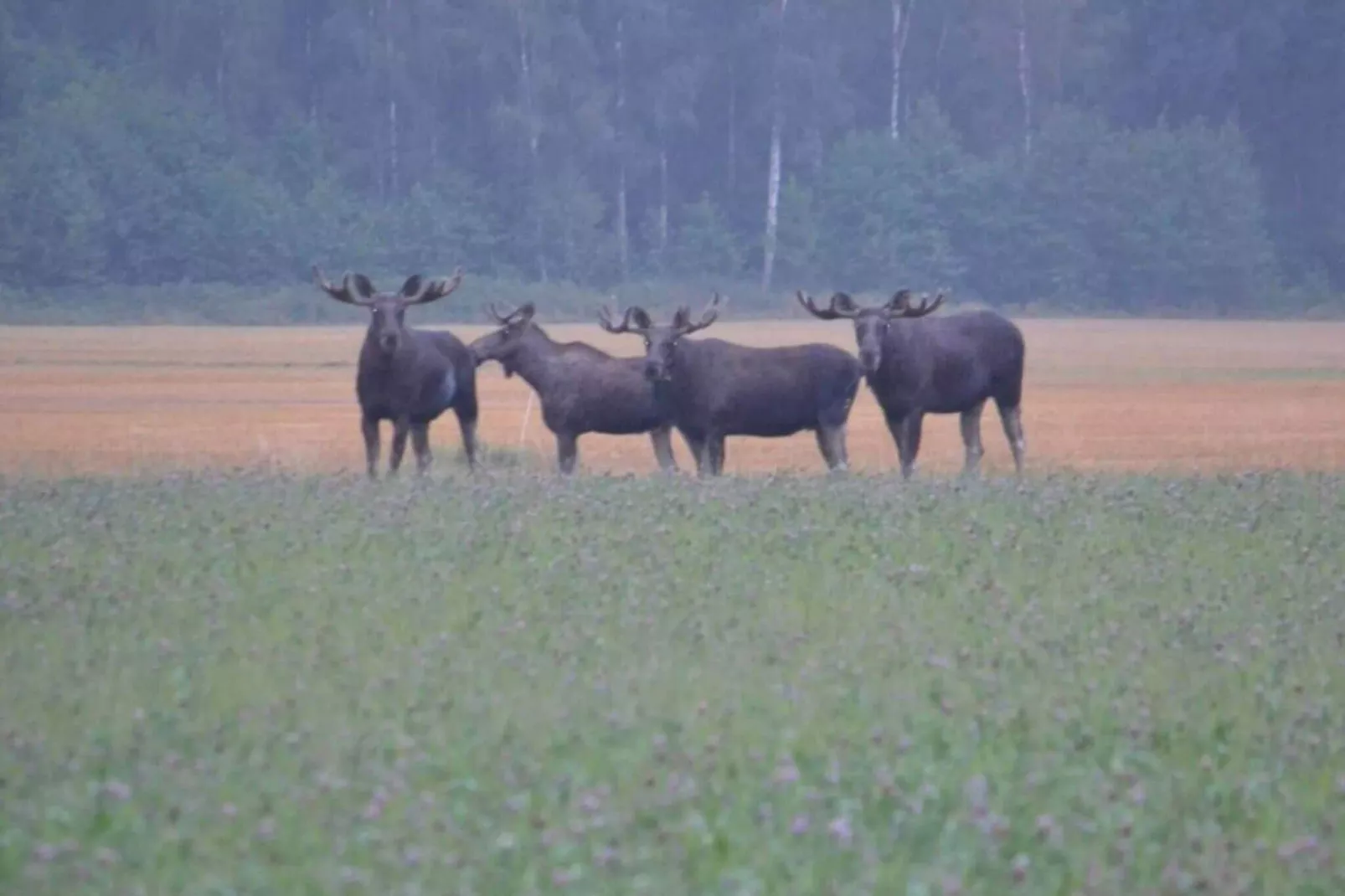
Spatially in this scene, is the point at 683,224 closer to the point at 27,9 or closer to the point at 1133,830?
the point at 27,9

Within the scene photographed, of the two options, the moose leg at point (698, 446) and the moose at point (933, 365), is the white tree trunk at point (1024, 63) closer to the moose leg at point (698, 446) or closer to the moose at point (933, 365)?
the moose at point (933, 365)

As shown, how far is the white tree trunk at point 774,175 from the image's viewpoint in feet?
253

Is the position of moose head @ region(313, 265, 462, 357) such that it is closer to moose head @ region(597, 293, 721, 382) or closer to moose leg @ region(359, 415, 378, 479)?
moose leg @ region(359, 415, 378, 479)

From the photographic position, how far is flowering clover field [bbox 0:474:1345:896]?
7.77 meters

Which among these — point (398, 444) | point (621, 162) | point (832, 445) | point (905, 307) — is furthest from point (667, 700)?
point (621, 162)

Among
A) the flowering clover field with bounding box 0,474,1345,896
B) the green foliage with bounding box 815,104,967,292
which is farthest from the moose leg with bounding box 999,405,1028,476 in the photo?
the green foliage with bounding box 815,104,967,292

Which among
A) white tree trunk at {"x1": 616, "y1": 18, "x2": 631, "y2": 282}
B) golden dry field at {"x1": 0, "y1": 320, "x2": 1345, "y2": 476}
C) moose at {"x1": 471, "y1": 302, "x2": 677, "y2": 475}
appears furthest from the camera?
white tree trunk at {"x1": 616, "y1": 18, "x2": 631, "y2": 282}

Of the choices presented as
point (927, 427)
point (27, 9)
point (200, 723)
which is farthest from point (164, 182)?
point (200, 723)

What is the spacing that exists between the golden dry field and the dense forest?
19.1 m

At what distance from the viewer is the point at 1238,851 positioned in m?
7.96

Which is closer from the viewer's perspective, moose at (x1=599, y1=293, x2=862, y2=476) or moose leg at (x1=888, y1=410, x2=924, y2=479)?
moose leg at (x1=888, y1=410, x2=924, y2=479)

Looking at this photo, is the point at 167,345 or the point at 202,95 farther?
the point at 202,95

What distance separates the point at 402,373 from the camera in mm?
21328

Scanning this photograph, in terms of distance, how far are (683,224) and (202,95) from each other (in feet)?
50.8
